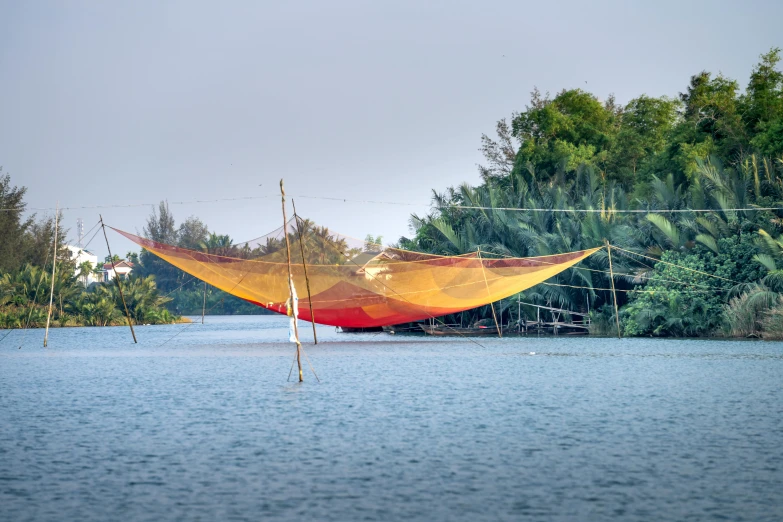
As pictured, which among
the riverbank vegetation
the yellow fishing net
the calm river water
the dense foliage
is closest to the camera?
the calm river water

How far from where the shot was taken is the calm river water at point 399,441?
6.64 m

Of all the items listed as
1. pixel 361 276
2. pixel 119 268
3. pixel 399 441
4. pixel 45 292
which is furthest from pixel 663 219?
pixel 119 268

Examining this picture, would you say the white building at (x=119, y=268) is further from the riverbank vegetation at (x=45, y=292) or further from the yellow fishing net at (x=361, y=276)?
the yellow fishing net at (x=361, y=276)

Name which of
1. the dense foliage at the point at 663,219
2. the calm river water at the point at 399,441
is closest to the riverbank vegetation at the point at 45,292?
the dense foliage at the point at 663,219

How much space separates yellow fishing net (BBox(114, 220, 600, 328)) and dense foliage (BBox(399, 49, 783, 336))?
485 cm

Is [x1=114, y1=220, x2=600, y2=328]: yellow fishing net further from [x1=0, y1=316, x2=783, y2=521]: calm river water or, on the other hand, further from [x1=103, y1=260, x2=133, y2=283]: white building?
[x1=103, y1=260, x2=133, y2=283]: white building

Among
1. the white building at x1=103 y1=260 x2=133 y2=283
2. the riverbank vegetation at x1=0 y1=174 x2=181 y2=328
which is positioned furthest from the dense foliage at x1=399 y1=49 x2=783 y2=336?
the white building at x1=103 y1=260 x2=133 y2=283

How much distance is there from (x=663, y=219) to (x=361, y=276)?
941cm

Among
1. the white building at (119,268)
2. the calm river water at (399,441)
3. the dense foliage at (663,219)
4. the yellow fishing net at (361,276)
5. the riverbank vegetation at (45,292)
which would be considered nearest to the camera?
the calm river water at (399,441)

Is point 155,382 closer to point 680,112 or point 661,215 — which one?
point 661,215

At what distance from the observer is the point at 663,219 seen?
2667 cm

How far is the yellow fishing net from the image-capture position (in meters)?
21.1

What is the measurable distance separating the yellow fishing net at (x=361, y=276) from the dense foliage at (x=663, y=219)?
485 cm

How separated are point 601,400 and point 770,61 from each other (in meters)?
23.9
